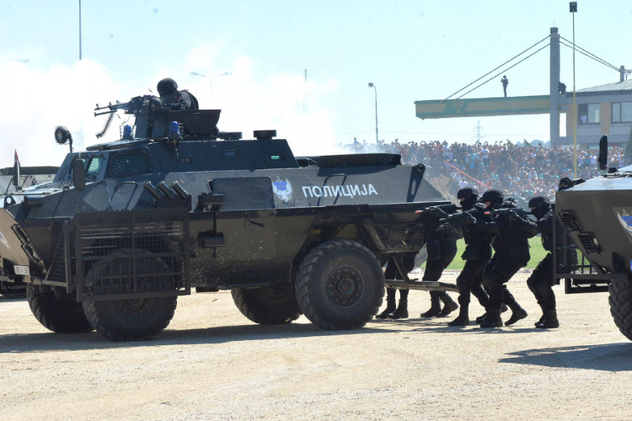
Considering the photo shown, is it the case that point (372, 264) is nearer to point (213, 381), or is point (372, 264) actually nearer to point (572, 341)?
point (572, 341)

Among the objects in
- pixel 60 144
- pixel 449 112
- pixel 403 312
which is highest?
pixel 449 112

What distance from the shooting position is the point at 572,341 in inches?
434

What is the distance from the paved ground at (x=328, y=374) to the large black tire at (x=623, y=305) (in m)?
0.21

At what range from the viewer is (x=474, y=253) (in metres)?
12.9

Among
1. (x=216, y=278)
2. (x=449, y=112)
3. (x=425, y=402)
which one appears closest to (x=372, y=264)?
(x=216, y=278)

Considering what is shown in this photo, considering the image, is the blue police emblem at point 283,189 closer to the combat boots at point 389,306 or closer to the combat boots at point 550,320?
the combat boots at point 389,306

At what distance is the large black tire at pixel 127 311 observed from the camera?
11.5m

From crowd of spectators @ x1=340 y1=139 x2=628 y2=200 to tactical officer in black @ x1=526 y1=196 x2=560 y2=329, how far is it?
32.0m

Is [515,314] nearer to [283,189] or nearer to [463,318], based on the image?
[463,318]

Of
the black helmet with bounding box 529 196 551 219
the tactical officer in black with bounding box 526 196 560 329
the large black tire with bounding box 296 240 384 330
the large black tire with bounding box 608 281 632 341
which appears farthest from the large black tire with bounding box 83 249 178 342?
the large black tire with bounding box 608 281 632 341

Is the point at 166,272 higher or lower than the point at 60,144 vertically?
lower

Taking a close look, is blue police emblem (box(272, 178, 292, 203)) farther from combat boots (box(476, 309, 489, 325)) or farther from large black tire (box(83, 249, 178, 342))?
combat boots (box(476, 309, 489, 325))

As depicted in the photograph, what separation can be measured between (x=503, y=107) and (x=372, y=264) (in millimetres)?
58301

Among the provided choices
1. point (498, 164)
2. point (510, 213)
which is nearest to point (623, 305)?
point (510, 213)
